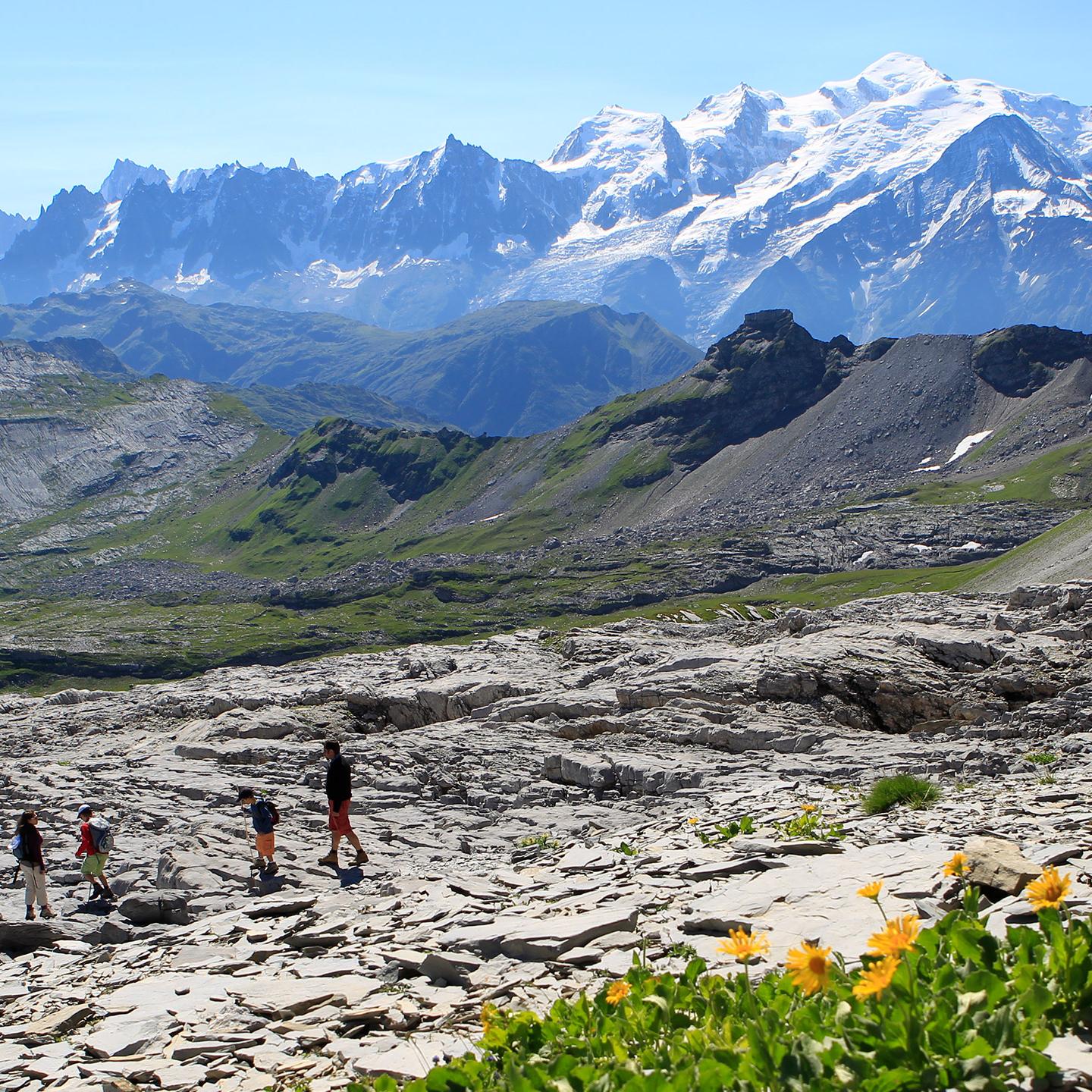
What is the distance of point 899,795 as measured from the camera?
76.9 ft

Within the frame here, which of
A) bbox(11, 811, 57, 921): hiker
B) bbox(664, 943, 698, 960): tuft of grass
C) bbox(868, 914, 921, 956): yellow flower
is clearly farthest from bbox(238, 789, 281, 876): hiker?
bbox(868, 914, 921, 956): yellow flower

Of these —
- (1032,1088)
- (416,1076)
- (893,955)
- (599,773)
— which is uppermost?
(893,955)

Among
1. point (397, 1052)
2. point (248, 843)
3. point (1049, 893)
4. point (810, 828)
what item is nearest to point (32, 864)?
point (248, 843)

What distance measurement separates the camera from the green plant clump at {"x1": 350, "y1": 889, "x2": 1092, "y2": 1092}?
7965 mm

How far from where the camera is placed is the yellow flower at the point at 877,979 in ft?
26.9

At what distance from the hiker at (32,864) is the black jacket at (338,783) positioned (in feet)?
21.5

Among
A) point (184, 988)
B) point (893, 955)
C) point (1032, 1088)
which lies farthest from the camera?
point (184, 988)

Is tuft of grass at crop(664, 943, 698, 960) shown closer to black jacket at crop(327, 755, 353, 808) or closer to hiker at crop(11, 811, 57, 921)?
black jacket at crop(327, 755, 353, 808)

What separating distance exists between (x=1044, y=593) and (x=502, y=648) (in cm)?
2916

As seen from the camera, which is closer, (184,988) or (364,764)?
(184,988)

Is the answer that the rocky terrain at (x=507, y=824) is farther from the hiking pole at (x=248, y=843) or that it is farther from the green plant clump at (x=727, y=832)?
the hiking pole at (x=248, y=843)

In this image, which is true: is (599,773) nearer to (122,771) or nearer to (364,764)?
(364,764)

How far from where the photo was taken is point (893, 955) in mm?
8641

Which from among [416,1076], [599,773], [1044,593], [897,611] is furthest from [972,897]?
[897,611]
